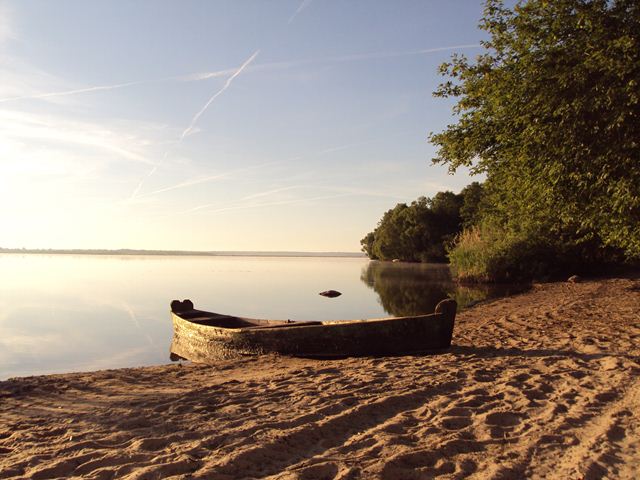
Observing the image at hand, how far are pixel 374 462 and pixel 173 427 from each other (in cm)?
248

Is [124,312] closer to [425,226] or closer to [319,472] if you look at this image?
[319,472]

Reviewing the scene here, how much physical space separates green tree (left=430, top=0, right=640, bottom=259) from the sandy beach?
4495 mm

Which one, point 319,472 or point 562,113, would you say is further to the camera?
point 562,113

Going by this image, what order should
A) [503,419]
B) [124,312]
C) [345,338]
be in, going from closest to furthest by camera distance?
[503,419], [345,338], [124,312]

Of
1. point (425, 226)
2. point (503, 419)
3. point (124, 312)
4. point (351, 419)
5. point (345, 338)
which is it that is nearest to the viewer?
point (503, 419)

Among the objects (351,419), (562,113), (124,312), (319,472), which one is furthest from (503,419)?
(124,312)

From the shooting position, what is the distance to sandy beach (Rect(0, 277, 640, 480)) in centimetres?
411

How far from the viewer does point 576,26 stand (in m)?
11.6

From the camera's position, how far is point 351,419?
17.5 feet

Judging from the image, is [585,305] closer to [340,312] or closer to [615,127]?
[615,127]

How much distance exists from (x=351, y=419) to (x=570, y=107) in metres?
9.37

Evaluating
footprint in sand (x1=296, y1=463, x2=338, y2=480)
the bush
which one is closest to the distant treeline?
footprint in sand (x1=296, y1=463, x2=338, y2=480)

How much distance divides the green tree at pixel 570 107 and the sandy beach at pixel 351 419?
4.49 m

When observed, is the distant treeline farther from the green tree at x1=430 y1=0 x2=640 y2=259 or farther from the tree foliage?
the tree foliage
